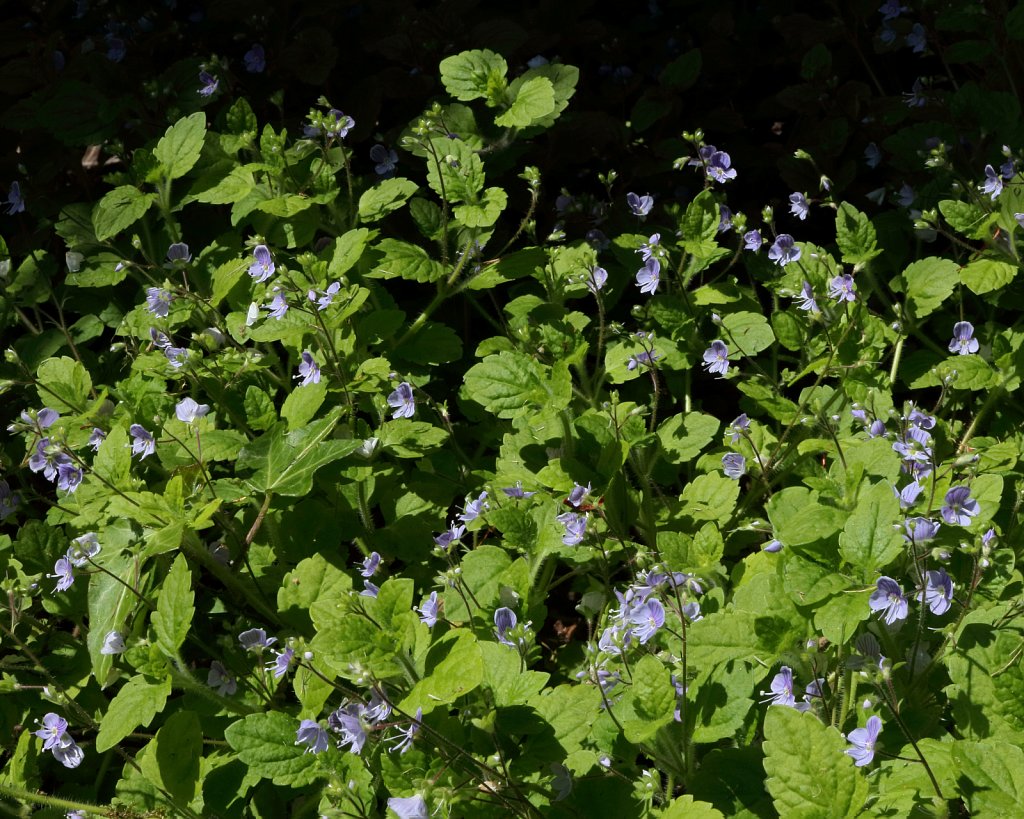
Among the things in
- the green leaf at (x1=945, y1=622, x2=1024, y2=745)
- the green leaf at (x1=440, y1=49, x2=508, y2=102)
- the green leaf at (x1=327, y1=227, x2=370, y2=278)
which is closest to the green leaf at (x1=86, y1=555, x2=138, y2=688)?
the green leaf at (x1=327, y1=227, x2=370, y2=278)

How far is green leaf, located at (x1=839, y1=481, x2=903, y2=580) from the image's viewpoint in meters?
2.23

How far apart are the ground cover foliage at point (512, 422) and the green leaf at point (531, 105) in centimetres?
3

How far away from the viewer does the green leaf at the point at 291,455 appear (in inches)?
106

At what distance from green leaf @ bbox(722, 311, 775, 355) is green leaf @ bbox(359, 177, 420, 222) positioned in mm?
1101

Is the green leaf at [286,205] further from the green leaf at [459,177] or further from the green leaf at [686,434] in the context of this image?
the green leaf at [686,434]

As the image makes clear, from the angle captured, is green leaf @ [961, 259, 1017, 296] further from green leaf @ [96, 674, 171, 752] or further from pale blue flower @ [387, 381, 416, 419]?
green leaf @ [96, 674, 171, 752]

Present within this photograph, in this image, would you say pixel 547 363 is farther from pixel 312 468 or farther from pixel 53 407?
pixel 53 407

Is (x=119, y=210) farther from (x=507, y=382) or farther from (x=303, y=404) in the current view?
(x=507, y=382)

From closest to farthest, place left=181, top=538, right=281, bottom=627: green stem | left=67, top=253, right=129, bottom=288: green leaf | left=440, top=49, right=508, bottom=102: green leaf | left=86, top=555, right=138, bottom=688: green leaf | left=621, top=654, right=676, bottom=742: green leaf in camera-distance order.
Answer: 1. left=621, top=654, right=676, bottom=742: green leaf
2. left=86, top=555, right=138, bottom=688: green leaf
3. left=181, top=538, right=281, bottom=627: green stem
4. left=440, top=49, right=508, bottom=102: green leaf
5. left=67, top=253, right=129, bottom=288: green leaf

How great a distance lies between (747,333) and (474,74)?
47.3 inches

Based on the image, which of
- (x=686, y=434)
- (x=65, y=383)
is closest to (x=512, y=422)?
(x=686, y=434)

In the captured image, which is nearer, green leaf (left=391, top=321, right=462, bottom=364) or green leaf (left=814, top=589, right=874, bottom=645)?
green leaf (left=814, top=589, right=874, bottom=645)

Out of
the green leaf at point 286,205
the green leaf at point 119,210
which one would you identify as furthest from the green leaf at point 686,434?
the green leaf at point 119,210

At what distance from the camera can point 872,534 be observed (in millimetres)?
2260
